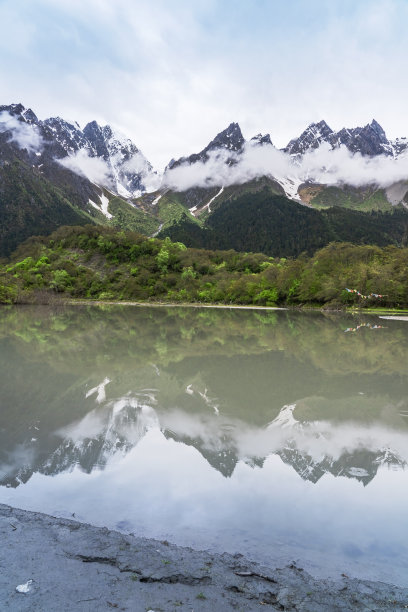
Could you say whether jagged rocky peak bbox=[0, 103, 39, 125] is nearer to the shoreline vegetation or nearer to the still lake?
the shoreline vegetation

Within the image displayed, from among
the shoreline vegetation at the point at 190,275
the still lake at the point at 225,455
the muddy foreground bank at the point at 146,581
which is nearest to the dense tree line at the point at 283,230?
the shoreline vegetation at the point at 190,275

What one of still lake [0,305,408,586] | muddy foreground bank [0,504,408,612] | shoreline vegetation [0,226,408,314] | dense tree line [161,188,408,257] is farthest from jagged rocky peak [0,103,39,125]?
muddy foreground bank [0,504,408,612]

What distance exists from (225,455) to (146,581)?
274 centimetres

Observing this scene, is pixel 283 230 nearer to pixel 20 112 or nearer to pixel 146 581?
pixel 146 581

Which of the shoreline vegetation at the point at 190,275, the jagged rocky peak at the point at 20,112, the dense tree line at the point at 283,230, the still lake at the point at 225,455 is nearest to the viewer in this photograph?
the still lake at the point at 225,455

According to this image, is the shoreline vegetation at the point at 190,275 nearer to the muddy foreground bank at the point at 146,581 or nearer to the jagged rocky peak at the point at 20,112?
the muddy foreground bank at the point at 146,581

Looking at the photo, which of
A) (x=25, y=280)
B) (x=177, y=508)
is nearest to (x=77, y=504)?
(x=177, y=508)

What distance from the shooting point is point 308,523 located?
3832mm

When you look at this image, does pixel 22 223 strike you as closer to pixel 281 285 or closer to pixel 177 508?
pixel 281 285

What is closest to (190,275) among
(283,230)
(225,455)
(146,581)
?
(283,230)

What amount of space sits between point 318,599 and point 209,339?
1546cm

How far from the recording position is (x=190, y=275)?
229 ft

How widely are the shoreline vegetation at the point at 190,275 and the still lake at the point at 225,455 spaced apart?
3186cm

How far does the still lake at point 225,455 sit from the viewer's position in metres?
3.64
